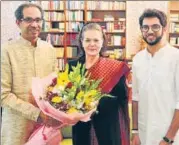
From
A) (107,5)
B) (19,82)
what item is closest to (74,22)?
(107,5)

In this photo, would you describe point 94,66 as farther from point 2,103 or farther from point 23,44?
point 2,103

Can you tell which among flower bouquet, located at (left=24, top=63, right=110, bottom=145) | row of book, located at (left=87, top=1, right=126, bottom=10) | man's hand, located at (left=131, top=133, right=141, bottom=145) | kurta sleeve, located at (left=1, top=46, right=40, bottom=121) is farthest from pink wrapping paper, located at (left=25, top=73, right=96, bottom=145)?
row of book, located at (left=87, top=1, right=126, bottom=10)

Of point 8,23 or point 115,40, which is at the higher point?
point 8,23

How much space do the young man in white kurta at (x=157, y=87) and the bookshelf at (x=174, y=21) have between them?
528 cm

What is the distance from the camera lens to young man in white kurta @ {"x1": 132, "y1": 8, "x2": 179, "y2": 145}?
6.59 feet

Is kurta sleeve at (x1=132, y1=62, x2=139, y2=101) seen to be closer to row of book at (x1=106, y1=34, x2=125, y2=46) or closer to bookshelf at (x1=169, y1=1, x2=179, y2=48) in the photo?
row of book at (x1=106, y1=34, x2=125, y2=46)

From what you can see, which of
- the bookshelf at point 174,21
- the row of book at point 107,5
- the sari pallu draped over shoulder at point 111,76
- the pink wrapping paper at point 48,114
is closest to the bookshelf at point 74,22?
the row of book at point 107,5

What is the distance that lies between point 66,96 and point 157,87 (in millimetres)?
602

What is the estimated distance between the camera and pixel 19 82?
1.99 m

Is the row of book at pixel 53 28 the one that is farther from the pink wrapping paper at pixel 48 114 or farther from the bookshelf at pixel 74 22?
the pink wrapping paper at pixel 48 114

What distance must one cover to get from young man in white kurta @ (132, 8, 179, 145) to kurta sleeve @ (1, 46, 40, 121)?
2.32 feet

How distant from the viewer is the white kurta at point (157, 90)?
6.58 feet

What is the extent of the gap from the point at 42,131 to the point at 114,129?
53cm

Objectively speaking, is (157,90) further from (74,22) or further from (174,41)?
(174,41)
